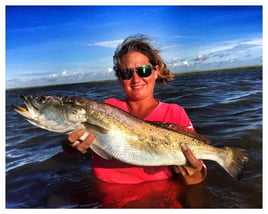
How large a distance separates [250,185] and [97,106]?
11.7 ft

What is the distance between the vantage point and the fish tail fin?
3770 mm

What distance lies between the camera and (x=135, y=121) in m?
3.62

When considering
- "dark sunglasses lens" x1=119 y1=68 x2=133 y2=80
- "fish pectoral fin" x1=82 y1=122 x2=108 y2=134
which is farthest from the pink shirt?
"fish pectoral fin" x1=82 y1=122 x2=108 y2=134

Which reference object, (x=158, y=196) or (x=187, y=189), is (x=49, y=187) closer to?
(x=158, y=196)

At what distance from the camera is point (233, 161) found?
12.4 feet

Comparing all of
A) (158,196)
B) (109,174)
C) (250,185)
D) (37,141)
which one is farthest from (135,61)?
(37,141)

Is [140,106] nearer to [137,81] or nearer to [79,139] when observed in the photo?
[137,81]

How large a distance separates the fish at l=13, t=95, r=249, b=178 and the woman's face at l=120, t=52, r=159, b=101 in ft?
3.16

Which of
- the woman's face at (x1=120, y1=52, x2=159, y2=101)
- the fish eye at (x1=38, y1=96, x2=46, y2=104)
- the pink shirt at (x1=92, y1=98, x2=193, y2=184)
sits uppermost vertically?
the woman's face at (x1=120, y1=52, x2=159, y2=101)

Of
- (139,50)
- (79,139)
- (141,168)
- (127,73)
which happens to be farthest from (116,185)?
(139,50)

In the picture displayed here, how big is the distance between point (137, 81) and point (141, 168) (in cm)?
150

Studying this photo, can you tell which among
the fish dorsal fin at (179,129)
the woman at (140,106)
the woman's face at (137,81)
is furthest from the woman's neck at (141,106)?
the fish dorsal fin at (179,129)

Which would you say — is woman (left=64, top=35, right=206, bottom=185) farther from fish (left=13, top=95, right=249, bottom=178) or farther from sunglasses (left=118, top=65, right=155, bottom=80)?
fish (left=13, top=95, right=249, bottom=178)
